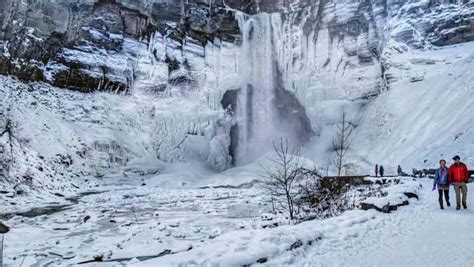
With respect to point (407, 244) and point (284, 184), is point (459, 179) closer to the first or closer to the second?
point (284, 184)

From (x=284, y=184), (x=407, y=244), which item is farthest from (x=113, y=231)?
(x=407, y=244)

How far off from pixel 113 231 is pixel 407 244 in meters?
8.76

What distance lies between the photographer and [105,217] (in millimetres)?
15812

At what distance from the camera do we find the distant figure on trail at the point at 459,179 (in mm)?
10383

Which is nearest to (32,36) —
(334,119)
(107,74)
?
(107,74)

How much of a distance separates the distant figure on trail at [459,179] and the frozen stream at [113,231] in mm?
5438

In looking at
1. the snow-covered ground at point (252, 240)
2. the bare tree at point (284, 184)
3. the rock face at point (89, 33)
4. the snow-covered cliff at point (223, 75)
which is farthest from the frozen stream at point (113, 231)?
the rock face at point (89, 33)

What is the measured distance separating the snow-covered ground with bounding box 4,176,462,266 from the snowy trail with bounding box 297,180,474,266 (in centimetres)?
1

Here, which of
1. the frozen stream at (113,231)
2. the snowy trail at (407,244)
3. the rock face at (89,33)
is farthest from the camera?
the rock face at (89,33)

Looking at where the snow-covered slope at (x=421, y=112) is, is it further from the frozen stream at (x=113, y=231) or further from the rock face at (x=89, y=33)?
the rock face at (x=89, y=33)

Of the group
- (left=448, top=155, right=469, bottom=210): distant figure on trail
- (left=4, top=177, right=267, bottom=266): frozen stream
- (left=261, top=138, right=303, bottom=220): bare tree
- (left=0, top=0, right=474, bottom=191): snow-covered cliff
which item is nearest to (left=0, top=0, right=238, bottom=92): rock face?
(left=0, top=0, right=474, bottom=191): snow-covered cliff

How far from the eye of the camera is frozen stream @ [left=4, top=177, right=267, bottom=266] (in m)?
8.72

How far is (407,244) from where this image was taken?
6750 millimetres

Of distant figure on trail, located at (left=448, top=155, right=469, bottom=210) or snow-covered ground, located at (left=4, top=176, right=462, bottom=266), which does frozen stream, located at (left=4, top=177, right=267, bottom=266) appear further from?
distant figure on trail, located at (left=448, top=155, right=469, bottom=210)
